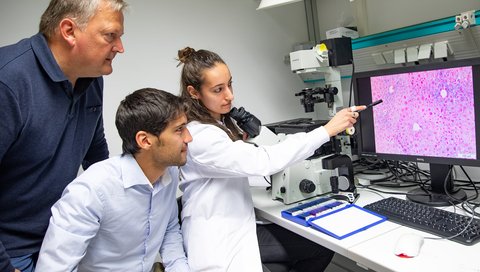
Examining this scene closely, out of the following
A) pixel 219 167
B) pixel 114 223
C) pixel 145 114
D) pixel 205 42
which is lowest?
pixel 114 223

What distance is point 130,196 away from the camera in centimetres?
119

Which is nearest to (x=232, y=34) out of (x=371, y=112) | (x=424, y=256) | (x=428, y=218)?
(x=371, y=112)

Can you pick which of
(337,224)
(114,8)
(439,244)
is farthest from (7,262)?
(439,244)

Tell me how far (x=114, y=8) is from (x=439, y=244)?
3.88 ft

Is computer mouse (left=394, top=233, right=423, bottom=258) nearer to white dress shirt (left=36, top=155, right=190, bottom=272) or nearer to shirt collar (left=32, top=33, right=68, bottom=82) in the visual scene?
white dress shirt (left=36, top=155, right=190, bottom=272)

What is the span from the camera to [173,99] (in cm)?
125

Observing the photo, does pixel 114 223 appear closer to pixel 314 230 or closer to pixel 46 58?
pixel 46 58

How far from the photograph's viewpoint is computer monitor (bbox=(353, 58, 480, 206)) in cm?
118

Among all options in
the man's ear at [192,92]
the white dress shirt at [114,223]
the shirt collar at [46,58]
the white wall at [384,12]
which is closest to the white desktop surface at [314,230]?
the white dress shirt at [114,223]

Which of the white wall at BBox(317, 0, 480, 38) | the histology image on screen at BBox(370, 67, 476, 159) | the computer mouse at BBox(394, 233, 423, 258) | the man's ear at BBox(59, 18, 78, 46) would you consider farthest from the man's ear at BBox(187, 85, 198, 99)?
the white wall at BBox(317, 0, 480, 38)

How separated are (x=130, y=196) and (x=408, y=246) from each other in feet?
2.79

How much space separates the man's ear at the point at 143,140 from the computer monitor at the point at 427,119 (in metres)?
0.87

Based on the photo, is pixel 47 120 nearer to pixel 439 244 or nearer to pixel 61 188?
pixel 61 188

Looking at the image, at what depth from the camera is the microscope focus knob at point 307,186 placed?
1.44 m
